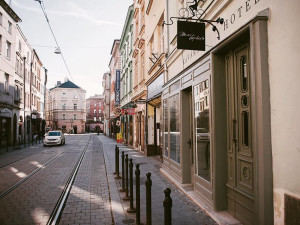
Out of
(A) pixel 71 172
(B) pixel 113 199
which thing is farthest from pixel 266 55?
(A) pixel 71 172

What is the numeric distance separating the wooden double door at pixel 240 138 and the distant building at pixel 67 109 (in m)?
67.8

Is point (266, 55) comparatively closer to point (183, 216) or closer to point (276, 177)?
point (276, 177)

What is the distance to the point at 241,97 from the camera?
4.33 meters

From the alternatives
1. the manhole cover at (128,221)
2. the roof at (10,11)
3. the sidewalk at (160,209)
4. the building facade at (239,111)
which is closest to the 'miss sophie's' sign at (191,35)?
the building facade at (239,111)

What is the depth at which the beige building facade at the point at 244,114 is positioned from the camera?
305 centimetres

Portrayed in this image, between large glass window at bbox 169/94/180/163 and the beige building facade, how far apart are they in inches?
17.9

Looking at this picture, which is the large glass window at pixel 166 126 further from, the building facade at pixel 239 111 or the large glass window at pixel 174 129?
the building facade at pixel 239 111

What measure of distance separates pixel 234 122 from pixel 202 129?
3.75ft

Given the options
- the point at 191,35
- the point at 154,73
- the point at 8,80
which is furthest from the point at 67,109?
the point at 191,35

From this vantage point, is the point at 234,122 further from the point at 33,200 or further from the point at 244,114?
the point at 33,200

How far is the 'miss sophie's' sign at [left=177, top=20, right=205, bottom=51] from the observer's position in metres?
4.89

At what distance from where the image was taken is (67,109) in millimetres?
70375

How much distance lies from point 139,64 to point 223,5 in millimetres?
13020

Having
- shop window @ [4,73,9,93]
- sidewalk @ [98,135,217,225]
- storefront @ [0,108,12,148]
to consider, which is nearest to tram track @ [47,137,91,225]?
sidewalk @ [98,135,217,225]
